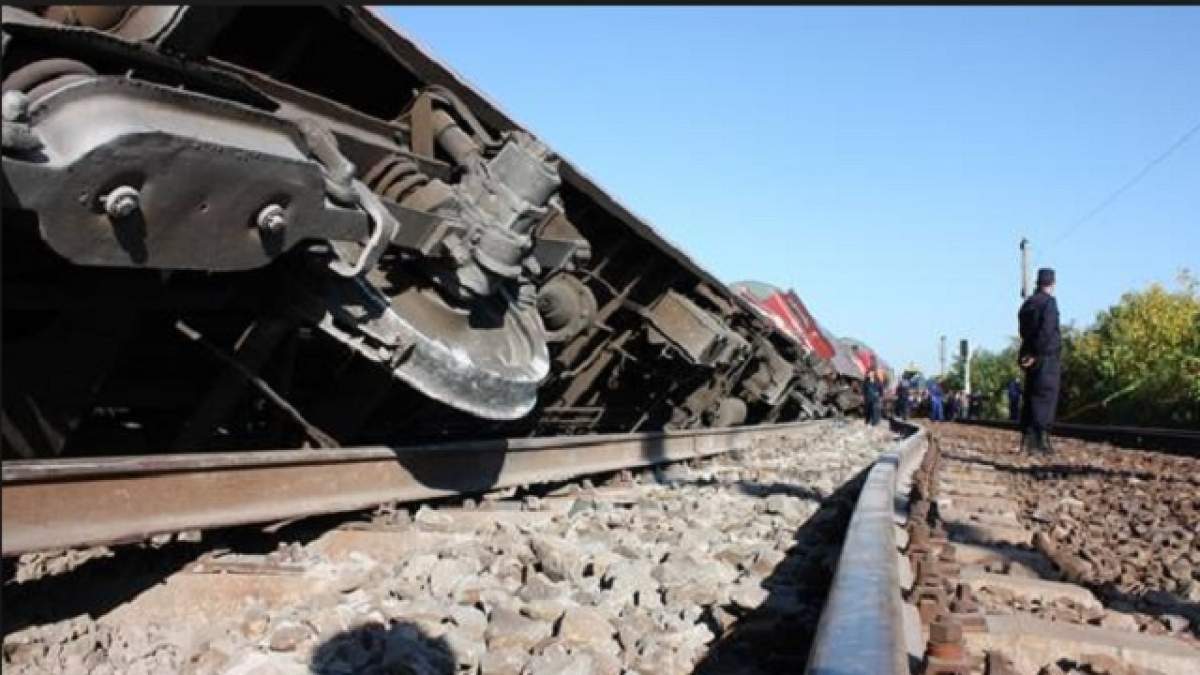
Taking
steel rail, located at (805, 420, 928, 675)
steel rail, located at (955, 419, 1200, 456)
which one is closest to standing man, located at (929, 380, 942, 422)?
steel rail, located at (955, 419, 1200, 456)

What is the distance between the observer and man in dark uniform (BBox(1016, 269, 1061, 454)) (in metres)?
9.66

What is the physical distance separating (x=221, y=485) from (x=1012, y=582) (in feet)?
8.47

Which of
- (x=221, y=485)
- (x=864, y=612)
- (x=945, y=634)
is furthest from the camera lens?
(x=221, y=485)

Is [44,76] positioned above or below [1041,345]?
below

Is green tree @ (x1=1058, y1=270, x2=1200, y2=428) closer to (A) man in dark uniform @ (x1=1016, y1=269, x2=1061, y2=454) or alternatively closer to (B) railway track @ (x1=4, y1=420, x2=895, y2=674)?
(A) man in dark uniform @ (x1=1016, y1=269, x2=1061, y2=454)

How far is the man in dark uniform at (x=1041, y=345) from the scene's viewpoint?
9664mm

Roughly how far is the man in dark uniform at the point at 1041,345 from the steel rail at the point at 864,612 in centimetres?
629

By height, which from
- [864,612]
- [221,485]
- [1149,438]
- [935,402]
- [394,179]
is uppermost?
[1149,438]

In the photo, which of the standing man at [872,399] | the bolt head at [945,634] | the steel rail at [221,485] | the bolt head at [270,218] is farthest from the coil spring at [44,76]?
the standing man at [872,399]

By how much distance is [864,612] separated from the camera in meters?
2.22

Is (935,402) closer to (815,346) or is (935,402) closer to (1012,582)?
(815,346)

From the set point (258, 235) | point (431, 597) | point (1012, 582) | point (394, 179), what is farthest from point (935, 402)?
point (258, 235)

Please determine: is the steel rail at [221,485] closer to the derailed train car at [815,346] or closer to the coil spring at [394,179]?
the coil spring at [394,179]

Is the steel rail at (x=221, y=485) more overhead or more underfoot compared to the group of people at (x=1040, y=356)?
more underfoot
